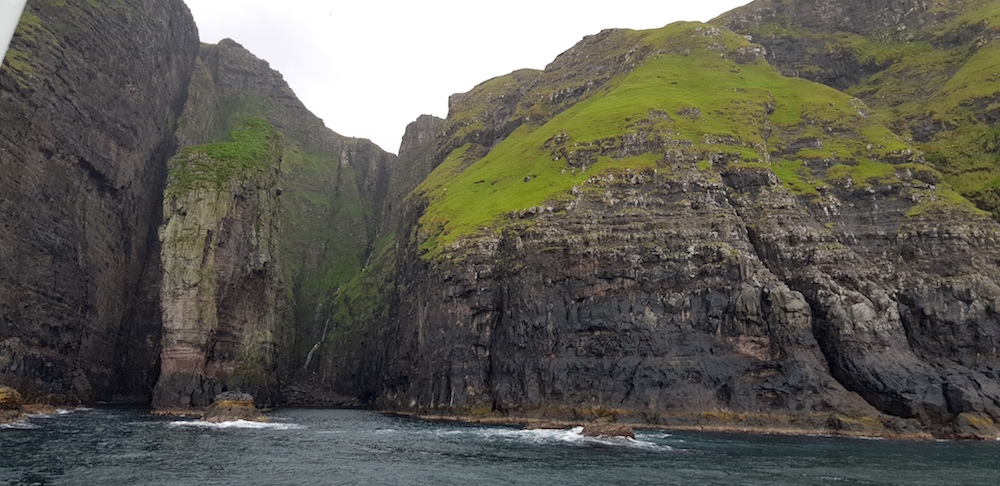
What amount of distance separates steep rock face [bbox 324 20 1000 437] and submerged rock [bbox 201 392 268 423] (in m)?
23.8

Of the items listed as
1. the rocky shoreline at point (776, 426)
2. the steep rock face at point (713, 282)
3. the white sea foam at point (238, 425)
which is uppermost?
the steep rock face at point (713, 282)

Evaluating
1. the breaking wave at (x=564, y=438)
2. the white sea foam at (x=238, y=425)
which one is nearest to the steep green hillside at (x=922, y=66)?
the breaking wave at (x=564, y=438)

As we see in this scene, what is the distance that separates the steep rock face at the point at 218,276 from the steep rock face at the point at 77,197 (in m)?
14.3

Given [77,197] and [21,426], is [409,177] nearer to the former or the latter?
[77,197]

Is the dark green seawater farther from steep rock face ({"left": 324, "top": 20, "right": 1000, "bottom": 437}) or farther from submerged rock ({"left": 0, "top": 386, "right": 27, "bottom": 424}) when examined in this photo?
steep rock face ({"left": 324, "top": 20, "right": 1000, "bottom": 437})

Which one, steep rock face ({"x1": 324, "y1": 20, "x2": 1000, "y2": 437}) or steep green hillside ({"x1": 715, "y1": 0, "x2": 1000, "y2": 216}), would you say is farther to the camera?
steep green hillside ({"x1": 715, "y1": 0, "x2": 1000, "y2": 216})

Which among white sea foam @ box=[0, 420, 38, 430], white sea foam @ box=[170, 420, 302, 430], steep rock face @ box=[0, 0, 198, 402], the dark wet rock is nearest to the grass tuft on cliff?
steep rock face @ box=[0, 0, 198, 402]

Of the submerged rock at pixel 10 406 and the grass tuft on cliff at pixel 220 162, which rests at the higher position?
the grass tuft on cliff at pixel 220 162

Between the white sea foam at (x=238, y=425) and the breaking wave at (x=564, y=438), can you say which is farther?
the white sea foam at (x=238, y=425)

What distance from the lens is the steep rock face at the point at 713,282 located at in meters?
70.4

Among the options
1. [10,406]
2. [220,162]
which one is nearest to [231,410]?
[10,406]

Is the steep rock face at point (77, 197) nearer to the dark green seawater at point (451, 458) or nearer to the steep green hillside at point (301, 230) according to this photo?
the dark green seawater at point (451, 458)

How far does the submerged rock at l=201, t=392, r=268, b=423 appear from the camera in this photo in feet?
246

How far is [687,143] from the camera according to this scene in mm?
95062
